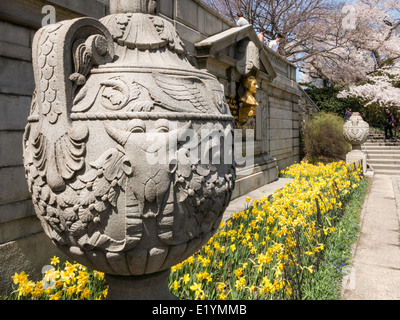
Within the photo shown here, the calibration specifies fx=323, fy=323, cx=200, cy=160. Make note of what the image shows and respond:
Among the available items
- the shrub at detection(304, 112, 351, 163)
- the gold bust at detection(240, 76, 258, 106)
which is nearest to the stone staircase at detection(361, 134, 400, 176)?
the shrub at detection(304, 112, 351, 163)

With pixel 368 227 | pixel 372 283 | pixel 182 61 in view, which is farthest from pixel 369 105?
pixel 182 61

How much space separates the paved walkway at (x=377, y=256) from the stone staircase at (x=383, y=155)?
637 centimetres

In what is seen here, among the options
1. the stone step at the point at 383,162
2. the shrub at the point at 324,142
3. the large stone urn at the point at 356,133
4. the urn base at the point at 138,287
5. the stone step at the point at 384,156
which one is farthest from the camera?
the stone step at the point at 384,156

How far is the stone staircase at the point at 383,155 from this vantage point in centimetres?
1337

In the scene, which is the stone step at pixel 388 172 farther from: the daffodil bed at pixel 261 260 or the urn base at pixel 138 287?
the urn base at pixel 138 287

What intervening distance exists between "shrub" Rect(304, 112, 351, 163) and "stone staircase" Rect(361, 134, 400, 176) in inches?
54.2

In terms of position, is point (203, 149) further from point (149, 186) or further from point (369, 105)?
point (369, 105)

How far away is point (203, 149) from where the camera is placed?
196cm

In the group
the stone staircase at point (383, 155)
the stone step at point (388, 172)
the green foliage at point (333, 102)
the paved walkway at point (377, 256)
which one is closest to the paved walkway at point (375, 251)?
the paved walkway at point (377, 256)

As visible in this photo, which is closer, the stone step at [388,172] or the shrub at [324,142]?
the stone step at [388,172]

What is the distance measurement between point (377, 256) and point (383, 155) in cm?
1202

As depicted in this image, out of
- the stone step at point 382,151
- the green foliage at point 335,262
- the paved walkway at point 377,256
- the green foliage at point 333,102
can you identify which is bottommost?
the paved walkway at point 377,256

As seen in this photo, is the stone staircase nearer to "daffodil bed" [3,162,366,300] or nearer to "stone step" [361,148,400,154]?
"stone step" [361,148,400,154]

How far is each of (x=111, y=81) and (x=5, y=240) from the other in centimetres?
215
